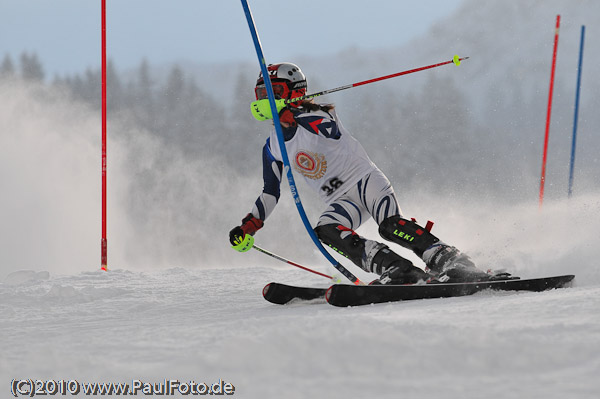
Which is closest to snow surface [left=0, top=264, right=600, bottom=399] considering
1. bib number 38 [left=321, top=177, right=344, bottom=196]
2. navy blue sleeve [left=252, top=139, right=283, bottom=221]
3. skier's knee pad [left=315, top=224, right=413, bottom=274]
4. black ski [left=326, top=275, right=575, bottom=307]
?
black ski [left=326, top=275, right=575, bottom=307]

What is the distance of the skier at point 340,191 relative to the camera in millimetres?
2658

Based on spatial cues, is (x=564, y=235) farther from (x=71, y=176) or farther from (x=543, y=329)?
(x=71, y=176)

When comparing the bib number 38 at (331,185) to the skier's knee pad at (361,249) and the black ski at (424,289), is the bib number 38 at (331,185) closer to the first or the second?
the skier's knee pad at (361,249)

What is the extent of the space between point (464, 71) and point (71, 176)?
2900cm

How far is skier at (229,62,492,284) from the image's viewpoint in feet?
8.72

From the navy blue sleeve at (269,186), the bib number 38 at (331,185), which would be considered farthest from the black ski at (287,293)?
the navy blue sleeve at (269,186)

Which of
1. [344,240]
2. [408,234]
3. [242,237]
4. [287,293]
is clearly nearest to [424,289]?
[408,234]

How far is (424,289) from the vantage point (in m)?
2.35

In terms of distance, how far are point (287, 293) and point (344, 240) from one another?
0.36m

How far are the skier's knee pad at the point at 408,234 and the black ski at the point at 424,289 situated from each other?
34cm

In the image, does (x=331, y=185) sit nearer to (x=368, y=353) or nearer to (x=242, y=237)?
(x=242, y=237)

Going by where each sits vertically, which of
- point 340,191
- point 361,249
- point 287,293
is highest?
point 340,191

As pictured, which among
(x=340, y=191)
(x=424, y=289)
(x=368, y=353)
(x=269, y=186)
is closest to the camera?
(x=368, y=353)

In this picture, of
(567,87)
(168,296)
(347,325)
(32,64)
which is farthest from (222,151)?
(567,87)
